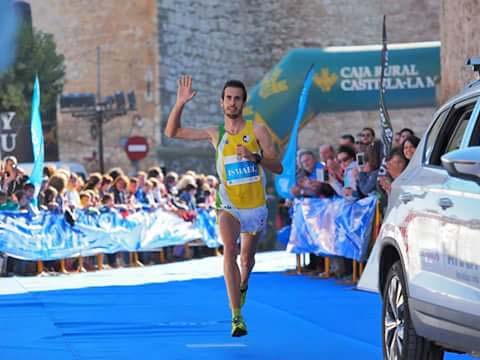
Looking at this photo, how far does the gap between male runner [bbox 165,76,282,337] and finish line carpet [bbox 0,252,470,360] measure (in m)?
0.64

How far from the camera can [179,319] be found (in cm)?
1234

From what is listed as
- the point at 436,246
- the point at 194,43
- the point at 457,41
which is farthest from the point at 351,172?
the point at 194,43

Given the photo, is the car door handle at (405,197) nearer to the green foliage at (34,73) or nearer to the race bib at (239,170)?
the race bib at (239,170)

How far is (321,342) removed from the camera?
1031cm

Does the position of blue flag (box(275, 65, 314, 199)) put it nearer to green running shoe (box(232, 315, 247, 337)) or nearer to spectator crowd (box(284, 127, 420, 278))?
spectator crowd (box(284, 127, 420, 278))

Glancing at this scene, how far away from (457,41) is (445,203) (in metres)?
10.2

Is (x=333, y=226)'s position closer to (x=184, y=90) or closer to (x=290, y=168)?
(x=290, y=168)

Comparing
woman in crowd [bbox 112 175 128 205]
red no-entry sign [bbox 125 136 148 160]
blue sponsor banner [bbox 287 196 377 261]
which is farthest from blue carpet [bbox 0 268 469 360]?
red no-entry sign [bbox 125 136 148 160]

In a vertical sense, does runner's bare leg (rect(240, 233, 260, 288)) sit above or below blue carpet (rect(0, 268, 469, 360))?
above

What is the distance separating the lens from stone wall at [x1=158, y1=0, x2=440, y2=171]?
44781 millimetres

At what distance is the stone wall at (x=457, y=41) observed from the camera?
1673 centimetres

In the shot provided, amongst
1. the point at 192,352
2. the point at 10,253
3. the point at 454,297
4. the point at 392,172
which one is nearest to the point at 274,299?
the point at 392,172

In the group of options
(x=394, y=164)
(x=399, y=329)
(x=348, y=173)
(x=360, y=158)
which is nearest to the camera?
(x=399, y=329)

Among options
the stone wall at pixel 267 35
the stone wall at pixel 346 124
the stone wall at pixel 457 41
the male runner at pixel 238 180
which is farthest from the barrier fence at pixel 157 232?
the stone wall at pixel 346 124
